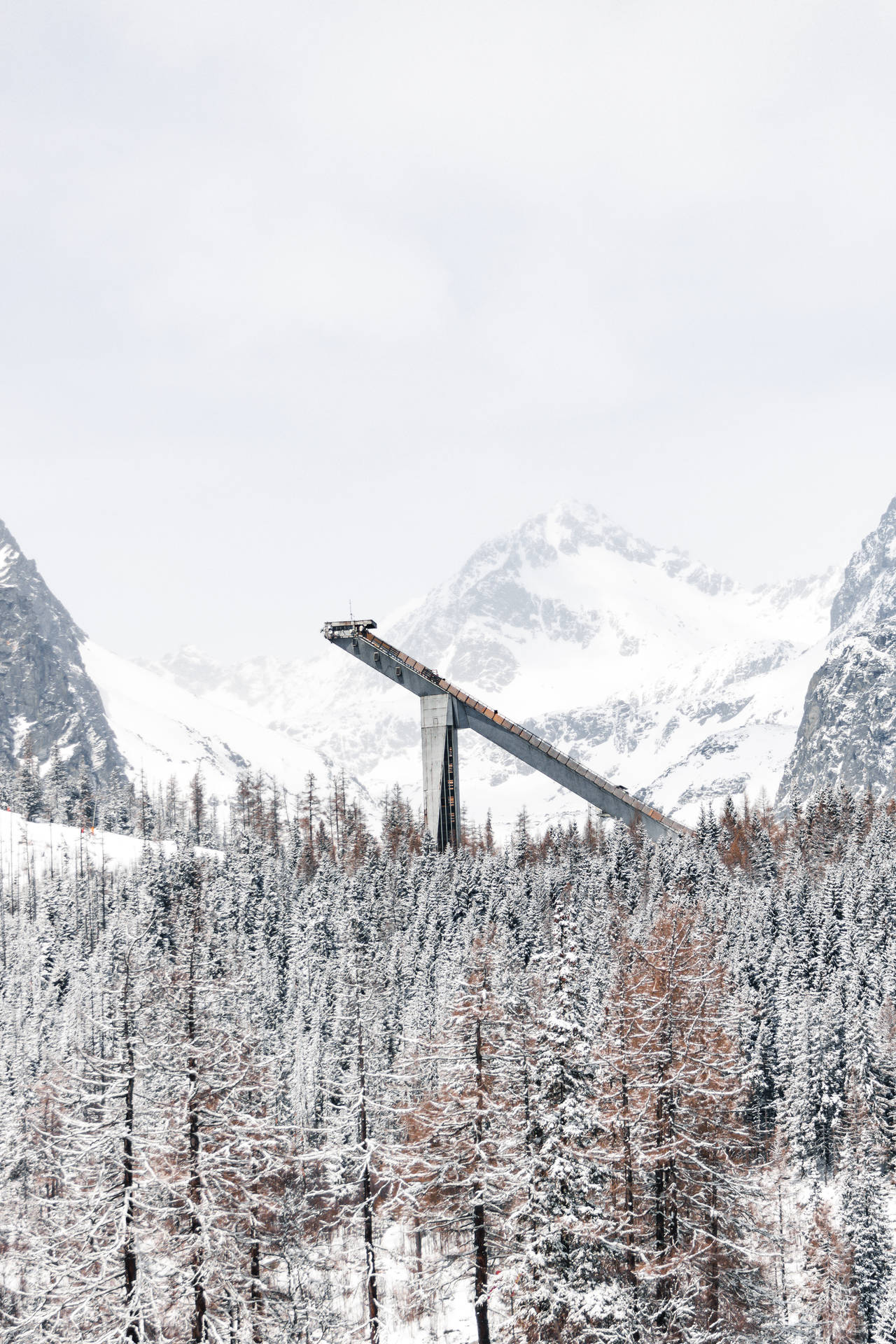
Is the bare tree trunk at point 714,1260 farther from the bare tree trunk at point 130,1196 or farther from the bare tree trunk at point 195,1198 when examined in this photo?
the bare tree trunk at point 130,1196

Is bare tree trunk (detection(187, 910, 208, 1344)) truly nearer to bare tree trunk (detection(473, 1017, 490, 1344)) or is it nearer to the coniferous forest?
the coniferous forest

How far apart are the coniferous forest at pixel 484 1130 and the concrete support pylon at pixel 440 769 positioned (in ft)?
38.7

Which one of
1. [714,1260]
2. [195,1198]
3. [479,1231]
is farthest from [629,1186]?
[195,1198]

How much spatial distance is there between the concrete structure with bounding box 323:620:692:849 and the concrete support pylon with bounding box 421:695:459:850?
7 centimetres

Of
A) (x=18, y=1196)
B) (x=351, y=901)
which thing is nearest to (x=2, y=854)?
(x=351, y=901)

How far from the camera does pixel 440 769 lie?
10844 cm

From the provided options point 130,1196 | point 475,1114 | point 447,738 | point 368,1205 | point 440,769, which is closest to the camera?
point 130,1196

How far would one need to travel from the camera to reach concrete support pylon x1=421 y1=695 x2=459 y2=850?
10594 cm

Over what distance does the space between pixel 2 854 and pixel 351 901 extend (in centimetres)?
10536

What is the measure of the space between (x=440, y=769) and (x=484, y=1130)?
82.0 m

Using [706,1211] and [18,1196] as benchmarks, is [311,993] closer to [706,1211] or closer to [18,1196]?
[18,1196]

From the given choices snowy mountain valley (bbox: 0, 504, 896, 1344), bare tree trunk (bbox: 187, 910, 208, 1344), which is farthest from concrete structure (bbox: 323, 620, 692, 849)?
bare tree trunk (bbox: 187, 910, 208, 1344)

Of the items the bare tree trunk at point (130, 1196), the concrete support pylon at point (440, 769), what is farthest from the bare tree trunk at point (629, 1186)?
the concrete support pylon at point (440, 769)

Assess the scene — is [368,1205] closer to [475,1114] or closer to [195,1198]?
[475,1114]
